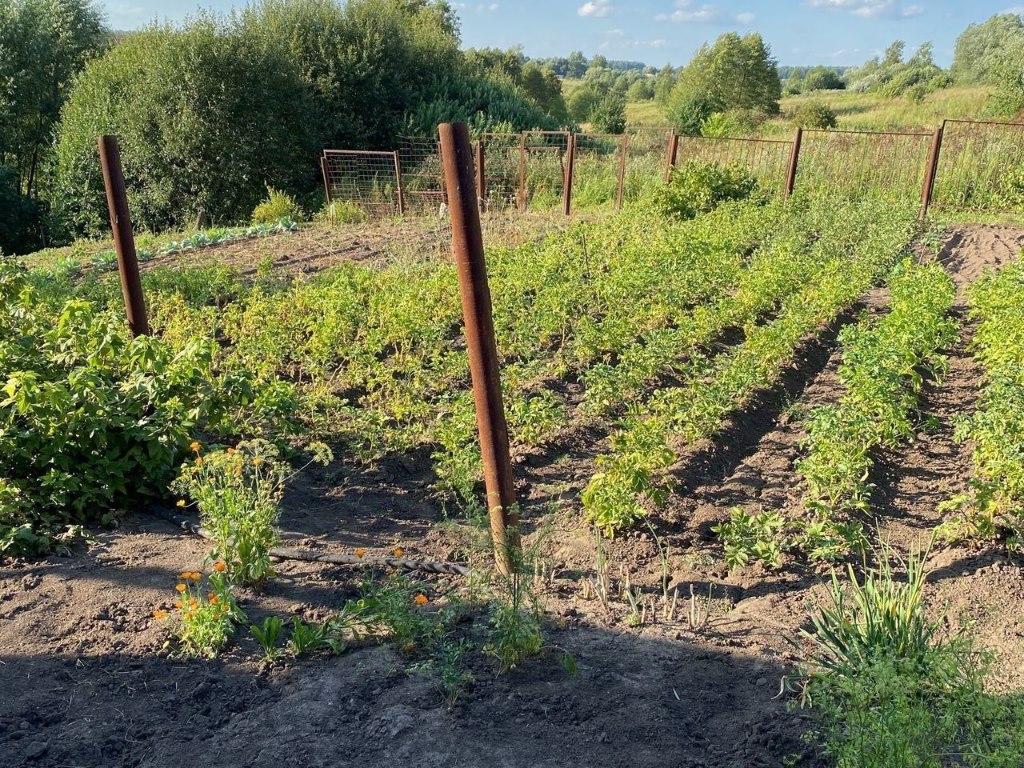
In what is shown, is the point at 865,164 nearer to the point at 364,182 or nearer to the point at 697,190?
the point at 697,190

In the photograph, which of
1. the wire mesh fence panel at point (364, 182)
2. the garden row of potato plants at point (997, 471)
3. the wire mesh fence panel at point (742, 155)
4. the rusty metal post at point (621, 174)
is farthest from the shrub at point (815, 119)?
the garden row of potato plants at point (997, 471)

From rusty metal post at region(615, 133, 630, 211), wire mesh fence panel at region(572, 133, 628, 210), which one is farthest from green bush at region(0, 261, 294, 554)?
wire mesh fence panel at region(572, 133, 628, 210)

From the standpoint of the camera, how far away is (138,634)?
11.3 ft

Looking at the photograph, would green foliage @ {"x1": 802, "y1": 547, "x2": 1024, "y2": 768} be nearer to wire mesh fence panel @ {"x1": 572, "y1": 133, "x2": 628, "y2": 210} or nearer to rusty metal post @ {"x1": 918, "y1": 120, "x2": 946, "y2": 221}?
rusty metal post @ {"x1": 918, "y1": 120, "x2": 946, "y2": 221}

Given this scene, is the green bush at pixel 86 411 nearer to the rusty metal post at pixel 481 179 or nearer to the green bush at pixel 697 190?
the rusty metal post at pixel 481 179

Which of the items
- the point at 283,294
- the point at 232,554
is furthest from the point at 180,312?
the point at 232,554

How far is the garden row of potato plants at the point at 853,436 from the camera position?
4.18 metres

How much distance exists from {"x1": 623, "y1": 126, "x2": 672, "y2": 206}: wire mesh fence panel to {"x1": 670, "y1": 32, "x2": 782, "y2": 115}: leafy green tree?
1992cm

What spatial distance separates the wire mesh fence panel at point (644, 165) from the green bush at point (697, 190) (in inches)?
35.0

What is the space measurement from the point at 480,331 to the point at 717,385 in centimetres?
295

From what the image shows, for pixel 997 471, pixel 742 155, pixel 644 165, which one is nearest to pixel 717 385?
pixel 997 471

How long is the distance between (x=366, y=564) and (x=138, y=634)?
1.06 m

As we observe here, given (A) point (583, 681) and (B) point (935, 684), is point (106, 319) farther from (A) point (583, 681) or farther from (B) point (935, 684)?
(B) point (935, 684)

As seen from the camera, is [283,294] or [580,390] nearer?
[580,390]
